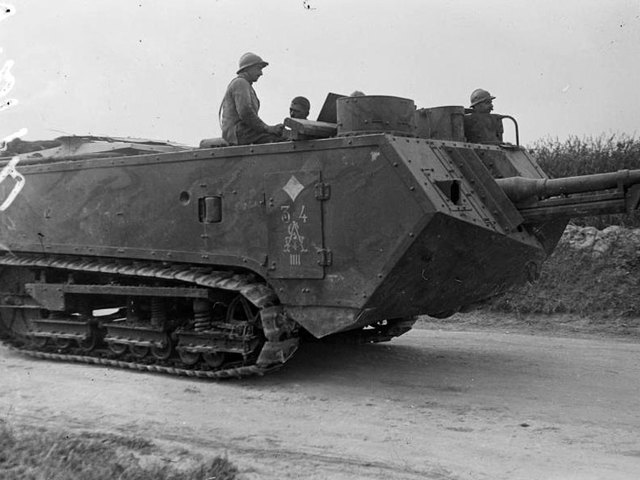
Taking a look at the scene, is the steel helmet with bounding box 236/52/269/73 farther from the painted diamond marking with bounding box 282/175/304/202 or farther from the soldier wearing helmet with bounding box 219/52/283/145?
the painted diamond marking with bounding box 282/175/304/202

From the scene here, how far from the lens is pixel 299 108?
9.46 meters

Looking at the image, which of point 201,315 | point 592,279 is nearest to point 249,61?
point 201,315

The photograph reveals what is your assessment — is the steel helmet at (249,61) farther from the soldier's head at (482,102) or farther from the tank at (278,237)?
the soldier's head at (482,102)

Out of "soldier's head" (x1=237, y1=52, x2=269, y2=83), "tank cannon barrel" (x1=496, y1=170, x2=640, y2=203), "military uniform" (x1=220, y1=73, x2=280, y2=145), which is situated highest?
"soldier's head" (x1=237, y1=52, x2=269, y2=83)

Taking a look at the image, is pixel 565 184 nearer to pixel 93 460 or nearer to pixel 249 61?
pixel 249 61

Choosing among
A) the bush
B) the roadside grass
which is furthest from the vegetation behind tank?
the roadside grass

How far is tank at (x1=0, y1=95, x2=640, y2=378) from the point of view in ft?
24.5

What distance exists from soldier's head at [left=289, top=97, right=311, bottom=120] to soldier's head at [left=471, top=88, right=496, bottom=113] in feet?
6.41

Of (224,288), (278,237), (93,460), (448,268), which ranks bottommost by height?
(93,460)

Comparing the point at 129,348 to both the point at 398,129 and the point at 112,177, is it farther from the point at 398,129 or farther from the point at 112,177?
the point at 398,129

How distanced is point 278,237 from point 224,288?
69 cm

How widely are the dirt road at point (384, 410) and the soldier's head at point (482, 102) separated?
2.76 m

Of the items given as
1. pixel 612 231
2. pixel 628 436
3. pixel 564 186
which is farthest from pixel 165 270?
pixel 612 231

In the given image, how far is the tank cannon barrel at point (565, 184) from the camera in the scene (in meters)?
7.36
